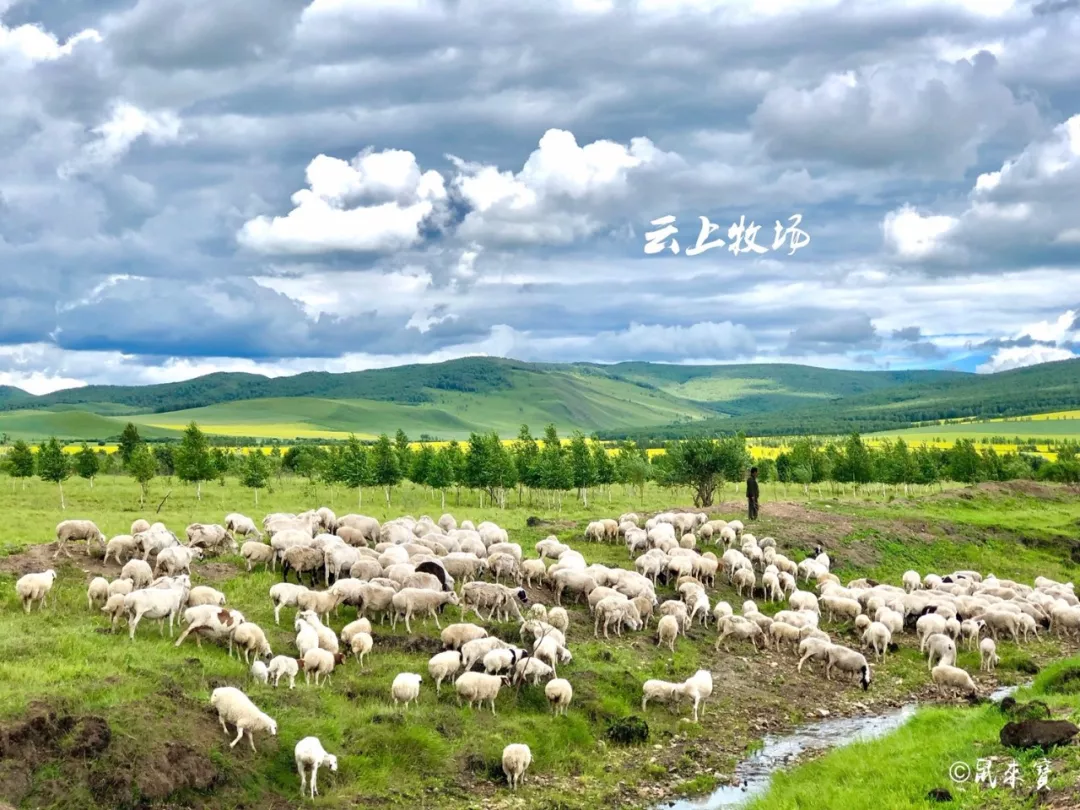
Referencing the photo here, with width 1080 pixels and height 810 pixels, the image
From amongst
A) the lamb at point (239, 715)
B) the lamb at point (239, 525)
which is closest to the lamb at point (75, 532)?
the lamb at point (239, 525)

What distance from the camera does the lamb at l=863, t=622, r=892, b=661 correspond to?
26.4m

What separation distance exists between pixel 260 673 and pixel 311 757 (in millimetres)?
3581

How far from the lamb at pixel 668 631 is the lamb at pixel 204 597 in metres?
12.0

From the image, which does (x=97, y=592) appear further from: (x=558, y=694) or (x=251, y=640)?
(x=558, y=694)

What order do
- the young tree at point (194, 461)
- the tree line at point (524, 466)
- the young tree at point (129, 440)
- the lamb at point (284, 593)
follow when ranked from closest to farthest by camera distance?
the lamb at point (284, 593)
the tree line at point (524, 466)
the young tree at point (194, 461)
the young tree at point (129, 440)

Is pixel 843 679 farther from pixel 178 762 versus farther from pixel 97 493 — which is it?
pixel 97 493

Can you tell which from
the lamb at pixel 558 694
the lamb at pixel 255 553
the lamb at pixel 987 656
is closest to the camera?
the lamb at pixel 558 694

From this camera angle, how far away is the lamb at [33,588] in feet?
67.8

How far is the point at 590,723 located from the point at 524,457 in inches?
2446

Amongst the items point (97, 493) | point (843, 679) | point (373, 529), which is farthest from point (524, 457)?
point (843, 679)

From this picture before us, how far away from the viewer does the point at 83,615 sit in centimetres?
2080

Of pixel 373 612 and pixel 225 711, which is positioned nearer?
pixel 225 711

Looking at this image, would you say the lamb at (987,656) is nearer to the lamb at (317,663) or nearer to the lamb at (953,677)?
the lamb at (953,677)

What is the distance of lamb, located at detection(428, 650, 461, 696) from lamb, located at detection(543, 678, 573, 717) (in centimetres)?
215
